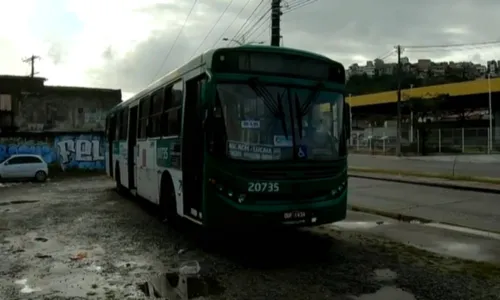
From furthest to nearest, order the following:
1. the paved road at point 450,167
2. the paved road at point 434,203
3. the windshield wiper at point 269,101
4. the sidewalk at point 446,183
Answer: the paved road at point 450,167 → the sidewalk at point 446,183 → the paved road at point 434,203 → the windshield wiper at point 269,101

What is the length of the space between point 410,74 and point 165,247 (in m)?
79.0

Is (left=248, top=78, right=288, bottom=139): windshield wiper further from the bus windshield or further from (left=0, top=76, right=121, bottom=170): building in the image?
(left=0, top=76, right=121, bottom=170): building

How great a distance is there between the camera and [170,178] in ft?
35.1

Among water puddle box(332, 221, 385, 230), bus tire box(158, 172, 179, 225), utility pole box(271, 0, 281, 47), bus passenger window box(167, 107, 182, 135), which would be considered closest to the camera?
bus passenger window box(167, 107, 182, 135)

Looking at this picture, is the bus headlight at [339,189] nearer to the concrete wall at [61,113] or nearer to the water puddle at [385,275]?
the water puddle at [385,275]

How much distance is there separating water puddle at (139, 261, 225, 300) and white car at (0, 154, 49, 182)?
85.0 feet

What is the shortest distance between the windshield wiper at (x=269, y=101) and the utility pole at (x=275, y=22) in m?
14.3

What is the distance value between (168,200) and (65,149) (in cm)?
3161

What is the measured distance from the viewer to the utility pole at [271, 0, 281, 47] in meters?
22.4

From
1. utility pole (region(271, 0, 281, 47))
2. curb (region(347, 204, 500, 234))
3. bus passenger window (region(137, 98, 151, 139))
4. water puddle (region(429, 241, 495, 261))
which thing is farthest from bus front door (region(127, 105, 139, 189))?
water puddle (region(429, 241, 495, 261))

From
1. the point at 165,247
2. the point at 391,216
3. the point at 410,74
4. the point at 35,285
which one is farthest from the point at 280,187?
the point at 410,74

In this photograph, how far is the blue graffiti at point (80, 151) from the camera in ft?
132

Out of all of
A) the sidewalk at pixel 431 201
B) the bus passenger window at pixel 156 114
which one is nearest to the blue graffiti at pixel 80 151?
the sidewalk at pixel 431 201

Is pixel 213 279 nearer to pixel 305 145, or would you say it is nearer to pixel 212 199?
pixel 212 199
